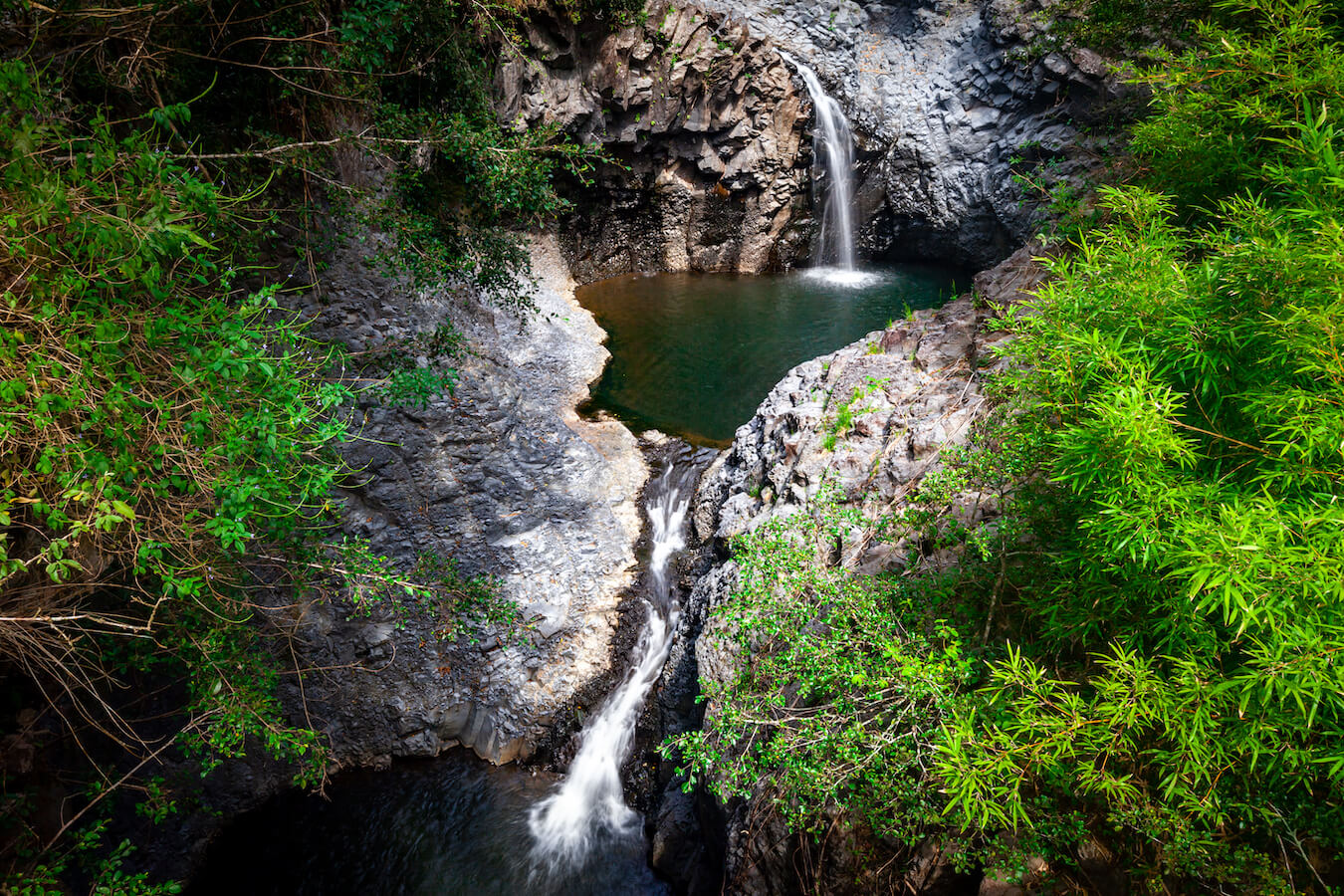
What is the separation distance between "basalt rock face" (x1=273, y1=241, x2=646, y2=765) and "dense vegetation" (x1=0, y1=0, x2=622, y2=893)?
1.98 feet

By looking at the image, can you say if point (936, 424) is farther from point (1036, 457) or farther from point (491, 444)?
point (491, 444)

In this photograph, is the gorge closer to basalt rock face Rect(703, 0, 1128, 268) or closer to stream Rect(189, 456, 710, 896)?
stream Rect(189, 456, 710, 896)

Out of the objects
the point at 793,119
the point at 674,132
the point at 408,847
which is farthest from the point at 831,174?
the point at 408,847

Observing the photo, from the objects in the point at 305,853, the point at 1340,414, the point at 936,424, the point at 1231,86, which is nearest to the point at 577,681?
the point at 305,853

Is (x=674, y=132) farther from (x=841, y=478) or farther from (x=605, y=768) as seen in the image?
(x=605, y=768)

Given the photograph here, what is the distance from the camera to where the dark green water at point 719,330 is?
11383 mm

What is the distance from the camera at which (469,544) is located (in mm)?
7707

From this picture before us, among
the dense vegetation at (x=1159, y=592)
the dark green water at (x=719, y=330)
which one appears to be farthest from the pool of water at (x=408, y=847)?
the dark green water at (x=719, y=330)

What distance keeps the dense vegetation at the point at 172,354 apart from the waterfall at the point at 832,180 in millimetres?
11857

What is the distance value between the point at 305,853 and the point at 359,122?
8176mm

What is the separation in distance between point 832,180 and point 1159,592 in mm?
17463

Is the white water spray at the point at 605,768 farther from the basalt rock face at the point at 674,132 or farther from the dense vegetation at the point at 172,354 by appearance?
the basalt rock face at the point at 674,132

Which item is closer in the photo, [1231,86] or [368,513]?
[1231,86]

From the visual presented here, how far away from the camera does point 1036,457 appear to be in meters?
3.50
